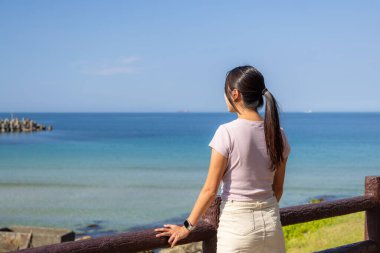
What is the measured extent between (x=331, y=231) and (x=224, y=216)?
819 centimetres

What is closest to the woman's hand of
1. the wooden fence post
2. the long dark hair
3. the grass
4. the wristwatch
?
the wristwatch

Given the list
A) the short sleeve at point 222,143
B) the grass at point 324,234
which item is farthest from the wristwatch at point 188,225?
the grass at point 324,234

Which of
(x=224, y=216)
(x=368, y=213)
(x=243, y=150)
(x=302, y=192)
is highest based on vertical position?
(x=243, y=150)

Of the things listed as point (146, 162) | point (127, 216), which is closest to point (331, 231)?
point (127, 216)

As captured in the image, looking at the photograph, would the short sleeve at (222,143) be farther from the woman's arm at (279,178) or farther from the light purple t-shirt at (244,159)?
the woman's arm at (279,178)

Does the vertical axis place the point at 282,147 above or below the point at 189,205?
above

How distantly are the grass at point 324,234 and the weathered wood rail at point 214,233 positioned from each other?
4.74 meters

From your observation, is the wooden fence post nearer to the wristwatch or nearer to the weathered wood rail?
the weathered wood rail

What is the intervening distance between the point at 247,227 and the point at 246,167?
294 mm

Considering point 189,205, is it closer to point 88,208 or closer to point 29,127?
point 88,208

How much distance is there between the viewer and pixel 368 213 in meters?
4.71

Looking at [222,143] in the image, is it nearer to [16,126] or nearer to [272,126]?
[272,126]

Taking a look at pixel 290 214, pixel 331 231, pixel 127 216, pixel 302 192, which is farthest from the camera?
pixel 302 192

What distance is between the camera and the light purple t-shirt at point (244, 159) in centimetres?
270
